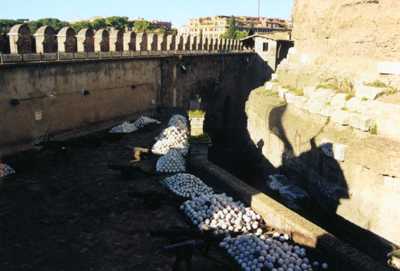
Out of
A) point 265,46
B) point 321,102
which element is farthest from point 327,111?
point 265,46

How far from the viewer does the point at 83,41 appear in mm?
13500

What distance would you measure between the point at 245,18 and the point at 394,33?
88.3 meters

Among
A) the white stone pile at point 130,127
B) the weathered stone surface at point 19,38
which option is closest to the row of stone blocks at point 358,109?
the white stone pile at point 130,127

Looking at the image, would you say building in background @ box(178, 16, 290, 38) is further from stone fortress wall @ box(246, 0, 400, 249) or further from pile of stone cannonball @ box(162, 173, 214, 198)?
pile of stone cannonball @ box(162, 173, 214, 198)

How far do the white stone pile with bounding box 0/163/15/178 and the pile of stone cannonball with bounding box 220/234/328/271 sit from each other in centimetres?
564

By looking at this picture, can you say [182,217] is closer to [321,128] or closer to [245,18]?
[321,128]

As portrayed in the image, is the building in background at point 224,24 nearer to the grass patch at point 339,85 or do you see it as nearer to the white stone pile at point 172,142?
the grass patch at point 339,85

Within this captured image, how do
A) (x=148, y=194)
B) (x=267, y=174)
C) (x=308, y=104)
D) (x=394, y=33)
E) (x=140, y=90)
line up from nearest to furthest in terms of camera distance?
(x=148, y=194) → (x=394, y=33) → (x=308, y=104) → (x=267, y=174) → (x=140, y=90)

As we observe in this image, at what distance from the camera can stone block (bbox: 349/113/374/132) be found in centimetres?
1023

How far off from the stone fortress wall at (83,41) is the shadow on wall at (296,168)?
5.37 meters

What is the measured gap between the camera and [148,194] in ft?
27.3

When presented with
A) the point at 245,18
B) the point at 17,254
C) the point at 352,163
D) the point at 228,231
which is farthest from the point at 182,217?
the point at 245,18

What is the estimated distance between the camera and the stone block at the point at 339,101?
11523mm

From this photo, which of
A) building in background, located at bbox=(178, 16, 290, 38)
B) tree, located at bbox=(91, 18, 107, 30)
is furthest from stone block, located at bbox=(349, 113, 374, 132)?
building in background, located at bbox=(178, 16, 290, 38)
